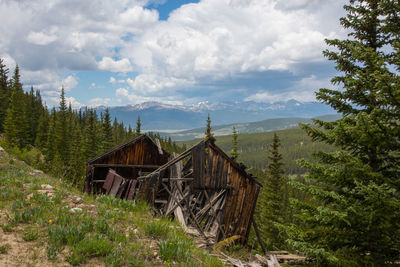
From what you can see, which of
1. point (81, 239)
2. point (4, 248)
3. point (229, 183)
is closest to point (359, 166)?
point (229, 183)

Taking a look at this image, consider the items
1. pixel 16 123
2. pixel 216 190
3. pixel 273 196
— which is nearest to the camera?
pixel 216 190

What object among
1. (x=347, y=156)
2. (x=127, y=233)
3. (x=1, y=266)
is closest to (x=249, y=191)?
(x=347, y=156)

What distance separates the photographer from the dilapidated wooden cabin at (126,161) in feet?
69.4

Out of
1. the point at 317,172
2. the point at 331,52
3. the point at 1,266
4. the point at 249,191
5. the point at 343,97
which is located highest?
the point at 331,52

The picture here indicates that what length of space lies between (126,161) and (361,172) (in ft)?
57.5

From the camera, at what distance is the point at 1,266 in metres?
4.12

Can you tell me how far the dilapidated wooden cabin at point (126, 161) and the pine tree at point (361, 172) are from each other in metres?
13.7

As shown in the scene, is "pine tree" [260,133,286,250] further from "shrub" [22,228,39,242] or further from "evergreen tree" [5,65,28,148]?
"evergreen tree" [5,65,28,148]

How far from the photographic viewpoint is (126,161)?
21.8 m

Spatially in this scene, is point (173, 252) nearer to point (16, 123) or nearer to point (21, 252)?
point (21, 252)

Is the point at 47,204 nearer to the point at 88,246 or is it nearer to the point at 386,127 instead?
the point at 88,246

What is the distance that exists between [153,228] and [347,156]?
23.2ft

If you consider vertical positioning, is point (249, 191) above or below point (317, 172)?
below

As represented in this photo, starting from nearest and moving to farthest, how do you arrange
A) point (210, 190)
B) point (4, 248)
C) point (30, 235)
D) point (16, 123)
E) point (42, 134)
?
point (4, 248) < point (30, 235) < point (210, 190) < point (16, 123) < point (42, 134)
